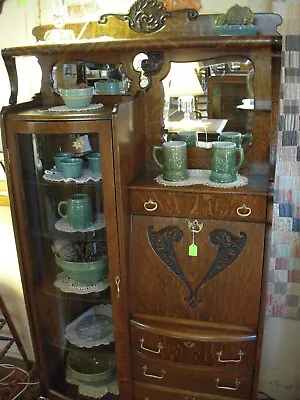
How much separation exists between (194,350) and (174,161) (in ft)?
2.22

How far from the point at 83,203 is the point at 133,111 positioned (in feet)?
1.21

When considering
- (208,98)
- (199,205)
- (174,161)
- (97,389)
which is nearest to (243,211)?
(199,205)

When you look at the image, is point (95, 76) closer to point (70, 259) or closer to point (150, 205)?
point (150, 205)

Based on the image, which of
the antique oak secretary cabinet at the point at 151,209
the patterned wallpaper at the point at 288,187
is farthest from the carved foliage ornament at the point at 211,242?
the patterned wallpaper at the point at 288,187

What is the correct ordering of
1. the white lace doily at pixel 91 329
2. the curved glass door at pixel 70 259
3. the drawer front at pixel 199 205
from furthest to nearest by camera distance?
the white lace doily at pixel 91 329 < the curved glass door at pixel 70 259 < the drawer front at pixel 199 205

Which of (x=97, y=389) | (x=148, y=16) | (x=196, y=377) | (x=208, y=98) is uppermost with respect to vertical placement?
(x=148, y=16)

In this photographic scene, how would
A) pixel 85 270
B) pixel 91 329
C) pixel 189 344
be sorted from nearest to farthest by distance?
pixel 189 344 → pixel 85 270 → pixel 91 329

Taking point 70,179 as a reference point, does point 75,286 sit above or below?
below

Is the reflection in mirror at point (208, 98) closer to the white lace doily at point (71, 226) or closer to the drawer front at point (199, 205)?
the drawer front at point (199, 205)

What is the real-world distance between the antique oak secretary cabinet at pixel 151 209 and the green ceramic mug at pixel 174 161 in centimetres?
6

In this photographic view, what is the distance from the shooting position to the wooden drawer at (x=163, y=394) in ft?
5.17

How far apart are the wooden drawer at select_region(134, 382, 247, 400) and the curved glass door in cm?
14

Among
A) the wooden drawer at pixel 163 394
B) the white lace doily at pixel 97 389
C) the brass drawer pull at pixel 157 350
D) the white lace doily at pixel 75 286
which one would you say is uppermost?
the white lace doily at pixel 75 286

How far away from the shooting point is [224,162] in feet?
4.64
